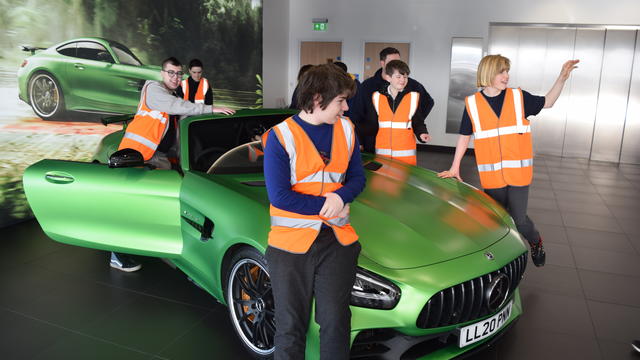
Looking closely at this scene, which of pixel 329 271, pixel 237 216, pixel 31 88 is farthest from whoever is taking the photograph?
pixel 31 88

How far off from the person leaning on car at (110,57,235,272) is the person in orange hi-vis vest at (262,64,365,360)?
1.56 meters

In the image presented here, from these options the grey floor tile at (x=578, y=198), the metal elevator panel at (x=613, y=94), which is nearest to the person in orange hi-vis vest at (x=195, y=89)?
the grey floor tile at (x=578, y=198)

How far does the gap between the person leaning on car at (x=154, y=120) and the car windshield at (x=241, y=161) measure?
1.16ft

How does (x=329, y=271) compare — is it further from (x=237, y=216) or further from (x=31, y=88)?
(x=31, y=88)

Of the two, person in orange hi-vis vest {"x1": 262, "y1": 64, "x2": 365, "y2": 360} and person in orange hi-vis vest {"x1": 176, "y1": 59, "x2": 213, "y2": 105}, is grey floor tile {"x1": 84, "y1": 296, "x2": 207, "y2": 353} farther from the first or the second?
person in orange hi-vis vest {"x1": 176, "y1": 59, "x2": 213, "y2": 105}

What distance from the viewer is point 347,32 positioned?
398 inches

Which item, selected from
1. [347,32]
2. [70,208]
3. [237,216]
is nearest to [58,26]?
[70,208]

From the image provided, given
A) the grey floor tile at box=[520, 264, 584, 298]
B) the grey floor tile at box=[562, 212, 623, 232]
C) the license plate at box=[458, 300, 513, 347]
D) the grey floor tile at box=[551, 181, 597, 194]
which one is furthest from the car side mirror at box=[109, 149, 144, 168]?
the grey floor tile at box=[551, 181, 597, 194]

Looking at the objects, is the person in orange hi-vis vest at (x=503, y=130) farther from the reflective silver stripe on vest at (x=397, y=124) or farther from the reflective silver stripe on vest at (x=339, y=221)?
the reflective silver stripe on vest at (x=339, y=221)

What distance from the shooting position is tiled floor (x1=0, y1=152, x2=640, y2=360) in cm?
269

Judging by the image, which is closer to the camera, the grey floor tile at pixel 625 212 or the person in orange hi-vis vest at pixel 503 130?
the person in orange hi-vis vest at pixel 503 130

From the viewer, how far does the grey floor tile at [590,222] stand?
16.4 ft

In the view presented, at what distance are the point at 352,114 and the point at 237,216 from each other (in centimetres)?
229

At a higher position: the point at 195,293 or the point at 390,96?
the point at 390,96
